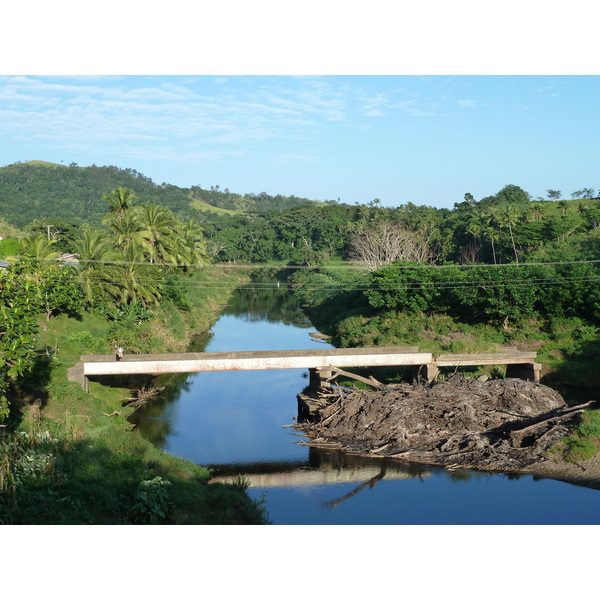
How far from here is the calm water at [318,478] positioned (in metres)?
21.4

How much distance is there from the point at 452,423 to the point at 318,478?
686 centimetres

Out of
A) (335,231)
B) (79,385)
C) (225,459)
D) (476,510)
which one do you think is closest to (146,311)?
(79,385)

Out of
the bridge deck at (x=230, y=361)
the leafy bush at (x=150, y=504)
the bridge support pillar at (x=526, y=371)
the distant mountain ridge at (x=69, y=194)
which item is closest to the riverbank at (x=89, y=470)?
the leafy bush at (x=150, y=504)

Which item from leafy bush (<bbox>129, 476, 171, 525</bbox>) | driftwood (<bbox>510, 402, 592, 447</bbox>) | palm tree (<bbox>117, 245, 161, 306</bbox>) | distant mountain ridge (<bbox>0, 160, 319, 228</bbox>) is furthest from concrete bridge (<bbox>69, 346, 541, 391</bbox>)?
distant mountain ridge (<bbox>0, 160, 319, 228</bbox>)

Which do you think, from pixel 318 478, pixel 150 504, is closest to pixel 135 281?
pixel 318 478

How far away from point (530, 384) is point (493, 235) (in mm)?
48015

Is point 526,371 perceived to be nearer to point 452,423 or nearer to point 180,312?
point 452,423

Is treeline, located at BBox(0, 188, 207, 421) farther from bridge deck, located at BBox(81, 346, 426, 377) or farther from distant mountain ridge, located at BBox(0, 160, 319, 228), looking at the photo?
distant mountain ridge, located at BBox(0, 160, 319, 228)

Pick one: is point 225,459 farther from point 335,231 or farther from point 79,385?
point 335,231

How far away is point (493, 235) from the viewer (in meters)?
75.4

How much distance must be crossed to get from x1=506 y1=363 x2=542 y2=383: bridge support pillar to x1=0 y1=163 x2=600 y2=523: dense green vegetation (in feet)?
11.9

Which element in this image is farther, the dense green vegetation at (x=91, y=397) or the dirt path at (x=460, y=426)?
the dirt path at (x=460, y=426)

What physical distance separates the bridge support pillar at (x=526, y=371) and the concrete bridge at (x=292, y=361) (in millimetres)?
54

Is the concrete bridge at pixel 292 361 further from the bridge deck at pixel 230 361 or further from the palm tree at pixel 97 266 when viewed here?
the palm tree at pixel 97 266
